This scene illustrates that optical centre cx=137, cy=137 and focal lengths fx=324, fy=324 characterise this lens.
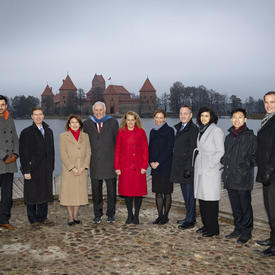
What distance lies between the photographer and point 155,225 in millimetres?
5273

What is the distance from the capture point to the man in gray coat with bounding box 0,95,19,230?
5.07 metres

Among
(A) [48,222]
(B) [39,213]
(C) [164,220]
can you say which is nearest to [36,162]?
(B) [39,213]

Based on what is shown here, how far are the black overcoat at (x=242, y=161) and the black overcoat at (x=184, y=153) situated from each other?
24.4 inches

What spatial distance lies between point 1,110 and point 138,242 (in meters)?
2.90

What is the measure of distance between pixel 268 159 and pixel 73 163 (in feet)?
9.59

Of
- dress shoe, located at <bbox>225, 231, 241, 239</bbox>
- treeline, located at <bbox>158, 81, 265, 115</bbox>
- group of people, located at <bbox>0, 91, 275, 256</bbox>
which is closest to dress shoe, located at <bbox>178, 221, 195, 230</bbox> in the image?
group of people, located at <bbox>0, 91, 275, 256</bbox>

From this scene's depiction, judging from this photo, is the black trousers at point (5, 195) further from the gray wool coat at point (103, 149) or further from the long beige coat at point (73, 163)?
the gray wool coat at point (103, 149)

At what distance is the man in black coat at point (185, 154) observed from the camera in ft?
16.1

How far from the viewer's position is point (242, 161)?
4355 mm

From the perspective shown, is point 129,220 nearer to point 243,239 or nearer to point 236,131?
point 243,239

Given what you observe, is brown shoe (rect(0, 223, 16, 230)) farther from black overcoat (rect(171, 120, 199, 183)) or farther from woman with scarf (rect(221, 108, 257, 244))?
woman with scarf (rect(221, 108, 257, 244))

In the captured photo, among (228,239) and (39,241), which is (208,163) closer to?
(228,239)

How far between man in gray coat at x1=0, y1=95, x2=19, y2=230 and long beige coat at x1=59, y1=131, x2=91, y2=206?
0.79 m

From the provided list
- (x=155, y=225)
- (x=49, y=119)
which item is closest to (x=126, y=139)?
(x=155, y=225)
